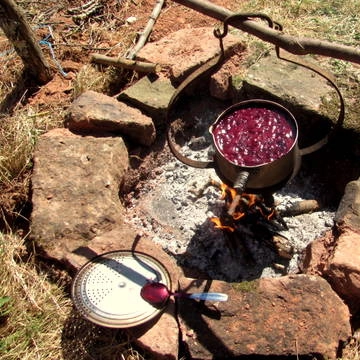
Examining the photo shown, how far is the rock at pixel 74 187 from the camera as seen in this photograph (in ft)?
10.1

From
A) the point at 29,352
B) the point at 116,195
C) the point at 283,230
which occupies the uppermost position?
the point at 116,195

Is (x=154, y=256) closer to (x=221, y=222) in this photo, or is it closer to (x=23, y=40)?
(x=221, y=222)

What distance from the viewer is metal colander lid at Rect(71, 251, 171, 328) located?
261cm

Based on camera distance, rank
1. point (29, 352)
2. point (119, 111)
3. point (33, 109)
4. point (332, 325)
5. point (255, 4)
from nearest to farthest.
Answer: point (332, 325) < point (29, 352) < point (119, 111) < point (33, 109) < point (255, 4)

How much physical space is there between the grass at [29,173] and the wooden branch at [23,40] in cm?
23

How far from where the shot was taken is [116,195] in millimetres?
3357

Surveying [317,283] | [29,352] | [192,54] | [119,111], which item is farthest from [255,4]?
[29,352]

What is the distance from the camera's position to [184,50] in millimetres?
4145

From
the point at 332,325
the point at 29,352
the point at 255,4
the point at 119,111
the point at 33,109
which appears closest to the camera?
the point at 332,325

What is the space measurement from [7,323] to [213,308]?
120 centimetres

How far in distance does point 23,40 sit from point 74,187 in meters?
1.48

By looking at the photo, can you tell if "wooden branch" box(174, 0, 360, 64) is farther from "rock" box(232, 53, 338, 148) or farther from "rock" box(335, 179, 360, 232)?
"rock" box(232, 53, 338, 148)

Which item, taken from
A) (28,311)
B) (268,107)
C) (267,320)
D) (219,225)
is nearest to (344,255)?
(267,320)

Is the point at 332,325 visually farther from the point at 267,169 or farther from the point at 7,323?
the point at 7,323
